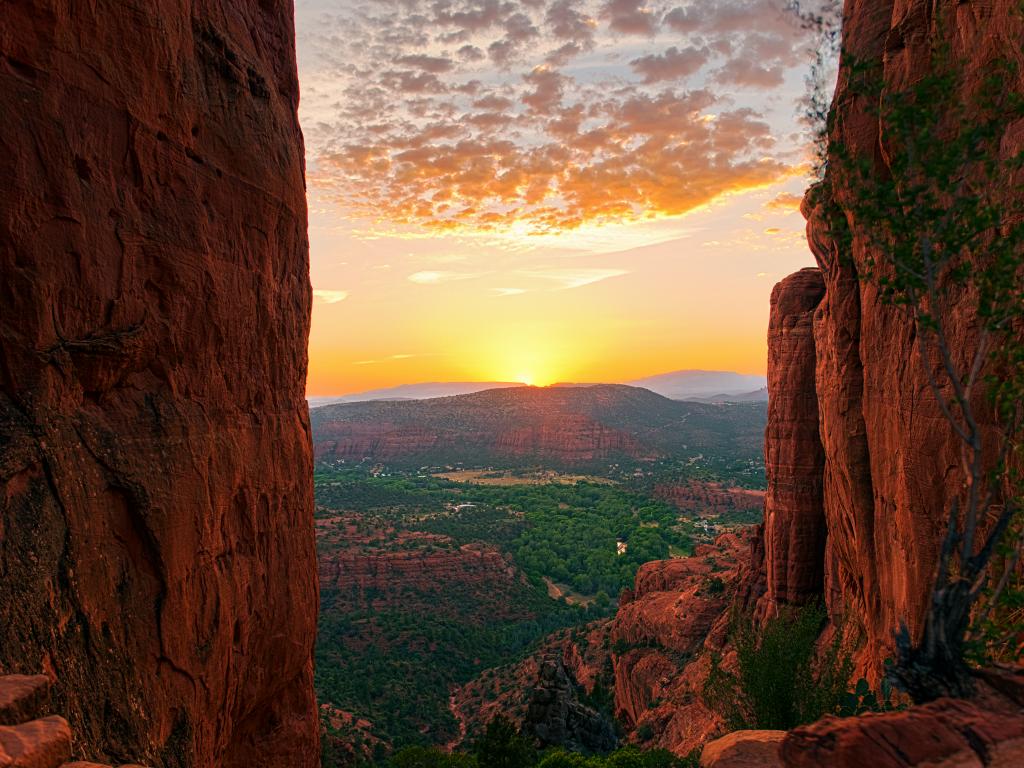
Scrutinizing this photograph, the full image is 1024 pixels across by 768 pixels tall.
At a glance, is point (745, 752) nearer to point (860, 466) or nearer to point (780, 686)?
point (780, 686)

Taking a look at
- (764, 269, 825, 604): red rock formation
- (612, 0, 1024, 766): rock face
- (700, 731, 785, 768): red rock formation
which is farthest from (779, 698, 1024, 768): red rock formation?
(764, 269, 825, 604): red rock formation

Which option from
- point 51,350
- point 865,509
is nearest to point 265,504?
point 51,350

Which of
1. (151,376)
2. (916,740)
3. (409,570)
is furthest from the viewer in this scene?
(409,570)

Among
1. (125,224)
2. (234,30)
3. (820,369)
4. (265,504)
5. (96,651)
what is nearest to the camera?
(96,651)

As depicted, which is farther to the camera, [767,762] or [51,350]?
[51,350]

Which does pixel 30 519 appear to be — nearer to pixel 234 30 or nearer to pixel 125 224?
pixel 125 224

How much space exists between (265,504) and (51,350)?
613cm

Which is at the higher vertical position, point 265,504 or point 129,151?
point 129,151

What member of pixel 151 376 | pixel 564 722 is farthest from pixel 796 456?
pixel 151 376

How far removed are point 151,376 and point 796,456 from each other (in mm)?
25087

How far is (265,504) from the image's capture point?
551 inches

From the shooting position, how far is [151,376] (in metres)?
10.8

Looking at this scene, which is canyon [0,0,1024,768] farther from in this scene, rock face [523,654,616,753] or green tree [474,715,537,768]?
rock face [523,654,616,753]

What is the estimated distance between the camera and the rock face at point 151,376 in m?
8.47
